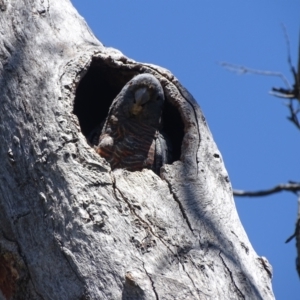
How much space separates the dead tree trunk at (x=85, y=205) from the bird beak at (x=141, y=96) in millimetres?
394

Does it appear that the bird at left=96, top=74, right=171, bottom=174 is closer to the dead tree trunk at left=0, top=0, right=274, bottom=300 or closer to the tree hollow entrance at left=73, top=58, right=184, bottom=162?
the tree hollow entrance at left=73, top=58, right=184, bottom=162

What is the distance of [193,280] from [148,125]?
1.86 m

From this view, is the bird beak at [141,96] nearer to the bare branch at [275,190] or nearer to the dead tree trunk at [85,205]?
the dead tree trunk at [85,205]

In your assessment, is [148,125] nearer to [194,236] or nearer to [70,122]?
[70,122]

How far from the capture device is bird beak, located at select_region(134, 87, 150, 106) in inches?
151

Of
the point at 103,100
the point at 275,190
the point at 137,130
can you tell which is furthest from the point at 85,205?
the point at 103,100

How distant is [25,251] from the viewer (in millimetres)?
2705

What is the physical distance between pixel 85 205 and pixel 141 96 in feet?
4.78

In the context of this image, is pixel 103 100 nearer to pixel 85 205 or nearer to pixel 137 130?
pixel 137 130

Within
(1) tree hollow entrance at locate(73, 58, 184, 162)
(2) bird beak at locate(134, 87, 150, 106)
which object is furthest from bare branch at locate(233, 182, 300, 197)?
(2) bird beak at locate(134, 87, 150, 106)

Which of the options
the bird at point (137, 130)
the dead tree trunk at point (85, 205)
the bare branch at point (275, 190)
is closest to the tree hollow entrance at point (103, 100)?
the bird at point (137, 130)

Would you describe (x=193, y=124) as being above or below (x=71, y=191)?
above

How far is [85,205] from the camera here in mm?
2650

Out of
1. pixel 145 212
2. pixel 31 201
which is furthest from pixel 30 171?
pixel 145 212
